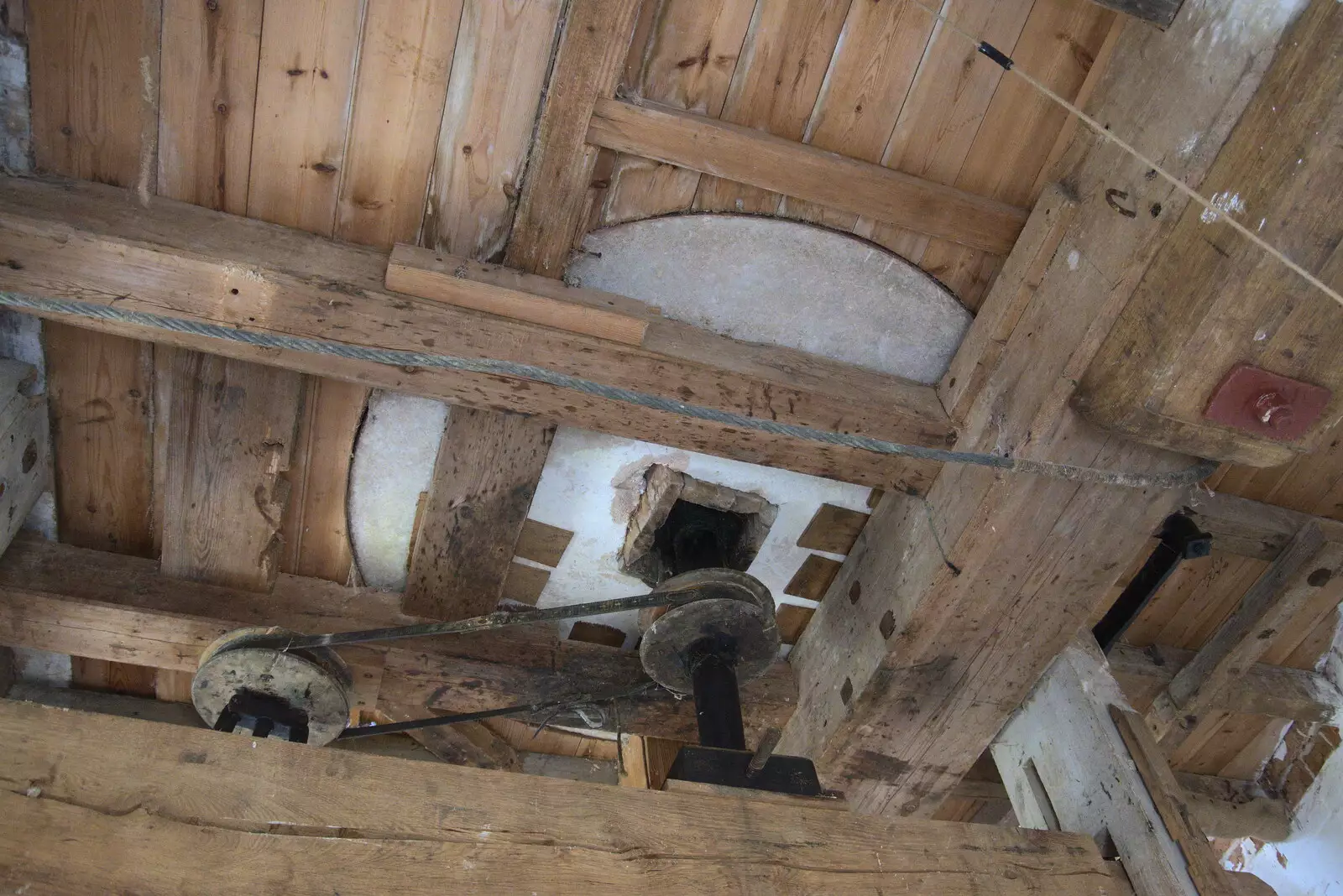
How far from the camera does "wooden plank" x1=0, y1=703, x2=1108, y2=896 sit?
102 cm

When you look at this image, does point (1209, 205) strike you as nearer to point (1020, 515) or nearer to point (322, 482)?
point (1020, 515)

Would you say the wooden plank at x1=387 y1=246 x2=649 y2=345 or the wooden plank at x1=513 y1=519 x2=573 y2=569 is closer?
the wooden plank at x1=387 y1=246 x2=649 y2=345

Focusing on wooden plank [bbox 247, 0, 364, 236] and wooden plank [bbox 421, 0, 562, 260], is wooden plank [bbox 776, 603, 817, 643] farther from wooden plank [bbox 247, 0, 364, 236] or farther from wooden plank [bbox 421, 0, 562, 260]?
wooden plank [bbox 247, 0, 364, 236]

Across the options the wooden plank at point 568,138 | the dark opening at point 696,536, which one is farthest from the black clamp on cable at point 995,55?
the dark opening at point 696,536

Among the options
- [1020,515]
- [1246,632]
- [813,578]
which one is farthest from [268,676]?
[1246,632]

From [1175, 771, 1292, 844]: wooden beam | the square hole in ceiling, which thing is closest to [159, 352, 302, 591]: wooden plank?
the square hole in ceiling

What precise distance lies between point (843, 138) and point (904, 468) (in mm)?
689

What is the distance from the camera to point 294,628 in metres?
2.09

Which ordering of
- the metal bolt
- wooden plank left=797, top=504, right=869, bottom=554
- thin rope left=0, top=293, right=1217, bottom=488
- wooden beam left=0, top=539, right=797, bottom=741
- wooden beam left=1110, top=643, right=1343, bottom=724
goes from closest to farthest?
1. thin rope left=0, top=293, right=1217, bottom=488
2. the metal bolt
3. wooden beam left=0, top=539, right=797, bottom=741
4. wooden plank left=797, top=504, right=869, bottom=554
5. wooden beam left=1110, top=643, right=1343, bottom=724

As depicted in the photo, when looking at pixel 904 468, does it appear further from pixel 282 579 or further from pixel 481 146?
pixel 282 579

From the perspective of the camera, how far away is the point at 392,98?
5.45 ft

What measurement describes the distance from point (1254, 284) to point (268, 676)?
6.31ft

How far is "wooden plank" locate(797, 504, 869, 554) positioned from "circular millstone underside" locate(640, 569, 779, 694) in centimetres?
38

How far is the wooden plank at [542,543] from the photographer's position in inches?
87.7
